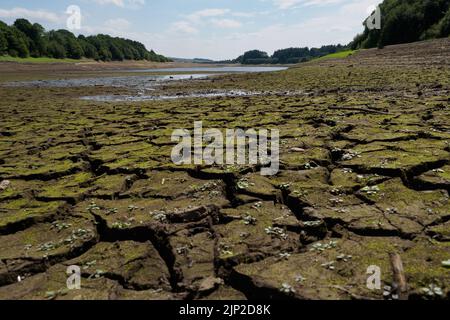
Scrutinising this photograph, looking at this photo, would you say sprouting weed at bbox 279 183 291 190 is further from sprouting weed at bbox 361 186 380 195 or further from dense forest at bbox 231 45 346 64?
dense forest at bbox 231 45 346 64

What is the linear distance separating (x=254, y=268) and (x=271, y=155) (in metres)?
3.23

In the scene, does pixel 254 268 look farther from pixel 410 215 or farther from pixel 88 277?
pixel 410 215

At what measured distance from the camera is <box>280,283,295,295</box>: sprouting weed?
2.91 meters

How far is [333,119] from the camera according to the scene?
876 cm

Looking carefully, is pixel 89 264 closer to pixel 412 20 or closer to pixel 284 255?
pixel 284 255

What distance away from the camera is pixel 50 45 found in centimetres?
7369

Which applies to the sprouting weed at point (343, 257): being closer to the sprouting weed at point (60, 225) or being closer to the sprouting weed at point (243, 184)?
the sprouting weed at point (243, 184)

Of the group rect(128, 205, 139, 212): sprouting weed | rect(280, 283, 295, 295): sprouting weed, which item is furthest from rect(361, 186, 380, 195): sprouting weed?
rect(128, 205, 139, 212): sprouting weed

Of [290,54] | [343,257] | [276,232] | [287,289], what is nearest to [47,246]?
[276,232]

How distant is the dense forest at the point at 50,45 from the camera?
6259cm

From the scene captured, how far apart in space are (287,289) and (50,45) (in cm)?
8105
